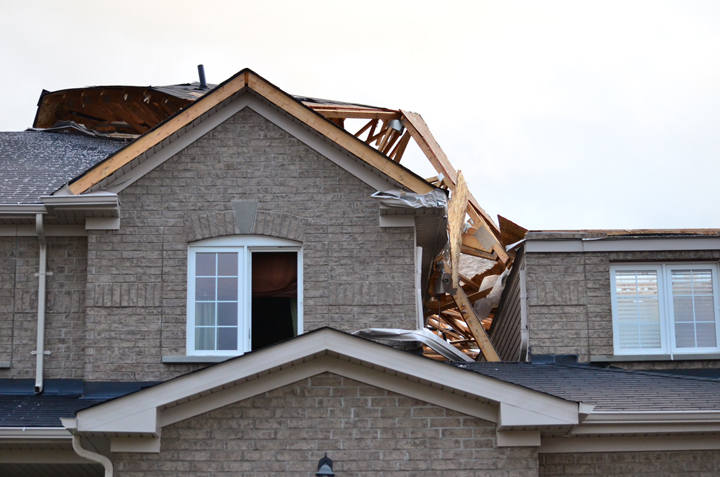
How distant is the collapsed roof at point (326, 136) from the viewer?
538 inches

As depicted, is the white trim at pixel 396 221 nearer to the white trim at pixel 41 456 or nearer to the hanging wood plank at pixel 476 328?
the hanging wood plank at pixel 476 328

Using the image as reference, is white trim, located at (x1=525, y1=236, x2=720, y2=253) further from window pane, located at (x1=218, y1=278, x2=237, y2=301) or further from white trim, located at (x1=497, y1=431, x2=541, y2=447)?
window pane, located at (x1=218, y1=278, x2=237, y2=301)

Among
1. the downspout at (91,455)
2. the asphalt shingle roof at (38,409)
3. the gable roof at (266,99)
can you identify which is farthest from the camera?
the gable roof at (266,99)

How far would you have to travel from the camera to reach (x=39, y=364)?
44.0 feet

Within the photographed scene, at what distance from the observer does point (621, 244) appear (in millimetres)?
14086

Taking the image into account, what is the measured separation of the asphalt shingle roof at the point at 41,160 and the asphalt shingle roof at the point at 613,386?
6975 mm

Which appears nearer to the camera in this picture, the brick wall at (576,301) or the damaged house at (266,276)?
the damaged house at (266,276)

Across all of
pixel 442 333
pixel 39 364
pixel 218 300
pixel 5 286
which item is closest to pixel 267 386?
pixel 218 300

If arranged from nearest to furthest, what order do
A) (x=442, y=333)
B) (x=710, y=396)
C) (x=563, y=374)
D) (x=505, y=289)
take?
(x=710, y=396) → (x=563, y=374) → (x=505, y=289) → (x=442, y=333)

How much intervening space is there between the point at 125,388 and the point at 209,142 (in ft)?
12.1

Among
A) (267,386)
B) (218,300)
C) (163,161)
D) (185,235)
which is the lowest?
(267,386)

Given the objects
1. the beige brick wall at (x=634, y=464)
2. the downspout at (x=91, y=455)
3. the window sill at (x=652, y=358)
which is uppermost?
the window sill at (x=652, y=358)

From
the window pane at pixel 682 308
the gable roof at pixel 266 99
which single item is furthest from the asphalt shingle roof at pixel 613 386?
the gable roof at pixel 266 99

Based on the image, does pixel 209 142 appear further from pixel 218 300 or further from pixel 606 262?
pixel 606 262
